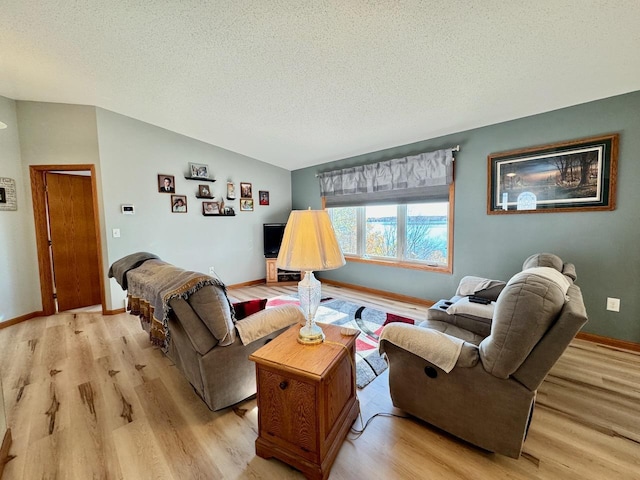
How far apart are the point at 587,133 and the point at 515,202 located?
801 millimetres

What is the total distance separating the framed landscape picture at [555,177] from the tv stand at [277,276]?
3404 millimetres

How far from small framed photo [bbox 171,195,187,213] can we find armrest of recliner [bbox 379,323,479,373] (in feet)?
12.1

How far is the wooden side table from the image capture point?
1177mm

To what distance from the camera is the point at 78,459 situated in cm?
135

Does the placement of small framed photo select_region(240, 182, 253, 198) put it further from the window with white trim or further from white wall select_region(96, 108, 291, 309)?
the window with white trim

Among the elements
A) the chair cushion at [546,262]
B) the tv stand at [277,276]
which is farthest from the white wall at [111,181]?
the chair cushion at [546,262]

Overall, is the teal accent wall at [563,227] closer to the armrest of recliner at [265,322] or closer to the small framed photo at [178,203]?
the armrest of recliner at [265,322]

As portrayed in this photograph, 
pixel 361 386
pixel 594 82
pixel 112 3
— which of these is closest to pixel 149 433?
pixel 361 386

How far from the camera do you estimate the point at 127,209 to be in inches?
138

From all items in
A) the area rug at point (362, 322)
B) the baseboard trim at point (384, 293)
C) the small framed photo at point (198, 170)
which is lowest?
the area rug at point (362, 322)

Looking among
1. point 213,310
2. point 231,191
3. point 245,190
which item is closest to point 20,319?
point 231,191

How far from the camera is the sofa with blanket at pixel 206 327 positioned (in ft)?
4.81

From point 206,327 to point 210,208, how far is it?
3186mm

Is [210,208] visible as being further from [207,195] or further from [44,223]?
[44,223]
